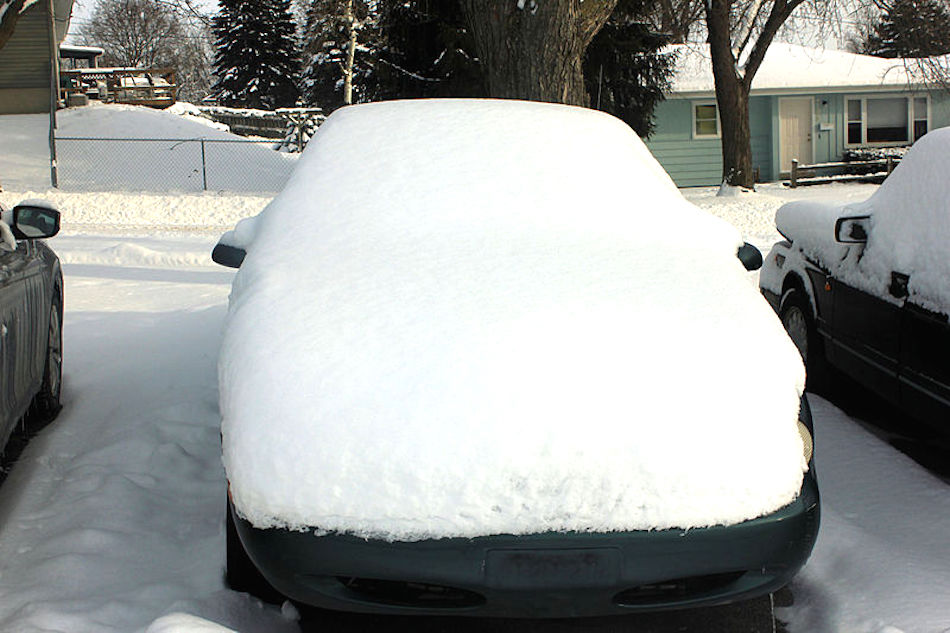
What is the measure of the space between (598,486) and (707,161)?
26.5m

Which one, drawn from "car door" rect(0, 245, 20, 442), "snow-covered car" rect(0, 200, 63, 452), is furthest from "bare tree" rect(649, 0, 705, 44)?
"car door" rect(0, 245, 20, 442)

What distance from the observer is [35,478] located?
13.9 ft

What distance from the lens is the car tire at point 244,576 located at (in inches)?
120

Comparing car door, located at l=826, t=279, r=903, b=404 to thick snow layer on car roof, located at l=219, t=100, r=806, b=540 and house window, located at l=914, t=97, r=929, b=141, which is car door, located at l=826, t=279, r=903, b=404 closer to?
thick snow layer on car roof, located at l=219, t=100, r=806, b=540

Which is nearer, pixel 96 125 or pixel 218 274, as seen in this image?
pixel 218 274

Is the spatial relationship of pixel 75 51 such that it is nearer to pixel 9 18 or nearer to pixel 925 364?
pixel 9 18

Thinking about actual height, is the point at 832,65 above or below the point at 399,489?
above

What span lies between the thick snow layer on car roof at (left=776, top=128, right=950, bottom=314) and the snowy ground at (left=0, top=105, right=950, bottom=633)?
2.74 ft

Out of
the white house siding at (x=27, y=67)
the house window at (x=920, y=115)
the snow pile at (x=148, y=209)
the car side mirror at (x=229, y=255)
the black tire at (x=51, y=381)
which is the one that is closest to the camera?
the car side mirror at (x=229, y=255)

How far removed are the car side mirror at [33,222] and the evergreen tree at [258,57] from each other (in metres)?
50.5

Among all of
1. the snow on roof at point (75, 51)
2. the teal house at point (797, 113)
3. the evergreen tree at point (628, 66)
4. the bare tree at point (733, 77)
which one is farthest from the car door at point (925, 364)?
the snow on roof at point (75, 51)

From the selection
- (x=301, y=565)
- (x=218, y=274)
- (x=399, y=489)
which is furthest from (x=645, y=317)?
(x=218, y=274)

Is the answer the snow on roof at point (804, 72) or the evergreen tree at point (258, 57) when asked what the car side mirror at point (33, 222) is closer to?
the snow on roof at point (804, 72)

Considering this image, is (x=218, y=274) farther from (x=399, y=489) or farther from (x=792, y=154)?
(x=792, y=154)
